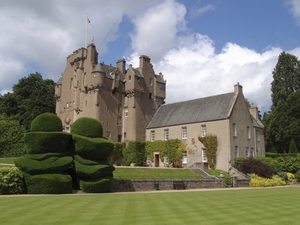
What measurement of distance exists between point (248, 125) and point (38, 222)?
3450cm

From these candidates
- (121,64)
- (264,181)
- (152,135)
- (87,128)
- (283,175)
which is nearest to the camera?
(87,128)

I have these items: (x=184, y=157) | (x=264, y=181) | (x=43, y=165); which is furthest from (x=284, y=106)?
(x=43, y=165)

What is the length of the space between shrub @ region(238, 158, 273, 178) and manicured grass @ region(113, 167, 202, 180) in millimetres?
6199

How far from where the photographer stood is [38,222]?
8.52m

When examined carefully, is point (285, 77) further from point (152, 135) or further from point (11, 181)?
point (11, 181)

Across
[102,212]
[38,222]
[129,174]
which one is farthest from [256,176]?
[38,222]

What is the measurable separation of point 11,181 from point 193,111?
26.3 meters

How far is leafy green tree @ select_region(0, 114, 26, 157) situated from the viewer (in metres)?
43.3

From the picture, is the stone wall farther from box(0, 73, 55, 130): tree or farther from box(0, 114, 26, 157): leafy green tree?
box(0, 73, 55, 130): tree

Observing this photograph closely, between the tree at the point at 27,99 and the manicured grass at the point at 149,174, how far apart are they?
1290 inches

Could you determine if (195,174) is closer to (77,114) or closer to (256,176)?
(256,176)

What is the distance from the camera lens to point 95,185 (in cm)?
2039

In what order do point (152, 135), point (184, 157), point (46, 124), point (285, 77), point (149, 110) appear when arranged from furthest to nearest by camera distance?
point (285, 77) < point (149, 110) < point (152, 135) < point (184, 157) < point (46, 124)

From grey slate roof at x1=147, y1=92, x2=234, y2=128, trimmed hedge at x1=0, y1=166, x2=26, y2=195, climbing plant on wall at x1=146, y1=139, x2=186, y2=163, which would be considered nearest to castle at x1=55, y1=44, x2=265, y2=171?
grey slate roof at x1=147, y1=92, x2=234, y2=128
